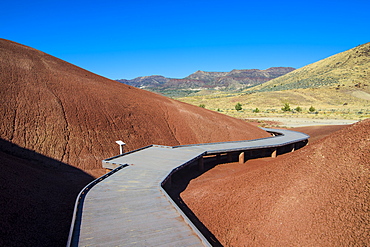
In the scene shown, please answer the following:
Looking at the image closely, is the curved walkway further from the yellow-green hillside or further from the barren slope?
the yellow-green hillside

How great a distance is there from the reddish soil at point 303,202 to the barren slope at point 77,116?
22.4 ft

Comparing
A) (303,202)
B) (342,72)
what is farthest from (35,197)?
(342,72)

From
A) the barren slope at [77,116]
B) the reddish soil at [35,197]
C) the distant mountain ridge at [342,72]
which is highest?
the distant mountain ridge at [342,72]

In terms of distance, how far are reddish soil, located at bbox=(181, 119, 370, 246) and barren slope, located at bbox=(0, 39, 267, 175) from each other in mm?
6822

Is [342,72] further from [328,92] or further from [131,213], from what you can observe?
[131,213]

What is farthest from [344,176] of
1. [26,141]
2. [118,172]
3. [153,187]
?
[26,141]

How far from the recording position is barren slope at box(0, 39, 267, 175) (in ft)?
38.4

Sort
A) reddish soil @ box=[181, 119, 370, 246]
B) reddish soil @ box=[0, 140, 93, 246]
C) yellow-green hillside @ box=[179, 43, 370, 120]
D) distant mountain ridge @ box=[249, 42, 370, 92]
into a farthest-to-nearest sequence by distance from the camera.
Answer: distant mountain ridge @ box=[249, 42, 370, 92] → yellow-green hillside @ box=[179, 43, 370, 120] → reddish soil @ box=[0, 140, 93, 246] → reddish soil @ box=[181, 119, 370, 246]

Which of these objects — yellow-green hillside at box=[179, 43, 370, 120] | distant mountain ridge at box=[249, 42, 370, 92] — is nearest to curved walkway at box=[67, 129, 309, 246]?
yellow-green hillside at box=[179, 43, 370, 120]

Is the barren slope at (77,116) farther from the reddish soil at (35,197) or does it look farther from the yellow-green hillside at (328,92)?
the yellow-green hillside at (328,92)

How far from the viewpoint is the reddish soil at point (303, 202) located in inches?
208

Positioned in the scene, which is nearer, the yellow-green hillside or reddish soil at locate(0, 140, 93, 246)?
reddish soil at locate(0, 140, 93, 246)

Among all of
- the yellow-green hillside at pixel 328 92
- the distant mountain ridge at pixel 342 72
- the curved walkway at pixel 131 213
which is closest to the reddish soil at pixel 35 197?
the curved walkway at pixel 131 213

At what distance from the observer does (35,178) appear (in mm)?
8766
